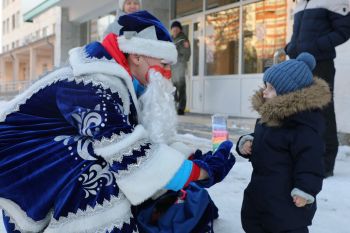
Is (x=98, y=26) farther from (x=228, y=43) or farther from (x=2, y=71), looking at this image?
(x=2, y=71)

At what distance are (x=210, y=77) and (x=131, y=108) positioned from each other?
7.10 meters

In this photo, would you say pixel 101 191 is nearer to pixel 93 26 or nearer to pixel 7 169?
pixel 7 169

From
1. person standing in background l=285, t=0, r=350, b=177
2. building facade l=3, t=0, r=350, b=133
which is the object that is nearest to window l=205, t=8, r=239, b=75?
building facade l=3, t=0, r=350, b=133

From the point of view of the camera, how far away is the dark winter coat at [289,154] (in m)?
1.83

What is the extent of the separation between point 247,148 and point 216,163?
31 centimetres

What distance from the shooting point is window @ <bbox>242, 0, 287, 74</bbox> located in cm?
707

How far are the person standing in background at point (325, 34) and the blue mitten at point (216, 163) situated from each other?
1628 mm

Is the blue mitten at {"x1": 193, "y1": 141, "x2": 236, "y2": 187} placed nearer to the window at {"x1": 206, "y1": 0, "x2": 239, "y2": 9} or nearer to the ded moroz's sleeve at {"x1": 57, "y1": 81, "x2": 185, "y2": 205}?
the ded moroz's sleeve at {"x1": 57, "y1": 81, "x2": 185, "y2": 205}

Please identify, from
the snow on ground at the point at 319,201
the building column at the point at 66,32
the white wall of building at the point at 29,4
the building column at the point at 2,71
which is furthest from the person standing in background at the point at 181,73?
the building column at the point at 2,71

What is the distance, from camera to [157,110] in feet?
6.11

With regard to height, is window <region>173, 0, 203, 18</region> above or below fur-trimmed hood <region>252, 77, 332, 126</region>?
above

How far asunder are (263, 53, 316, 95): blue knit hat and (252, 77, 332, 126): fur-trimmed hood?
3 cm

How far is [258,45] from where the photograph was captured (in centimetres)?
758

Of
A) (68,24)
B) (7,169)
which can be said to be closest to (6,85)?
(68,24)
